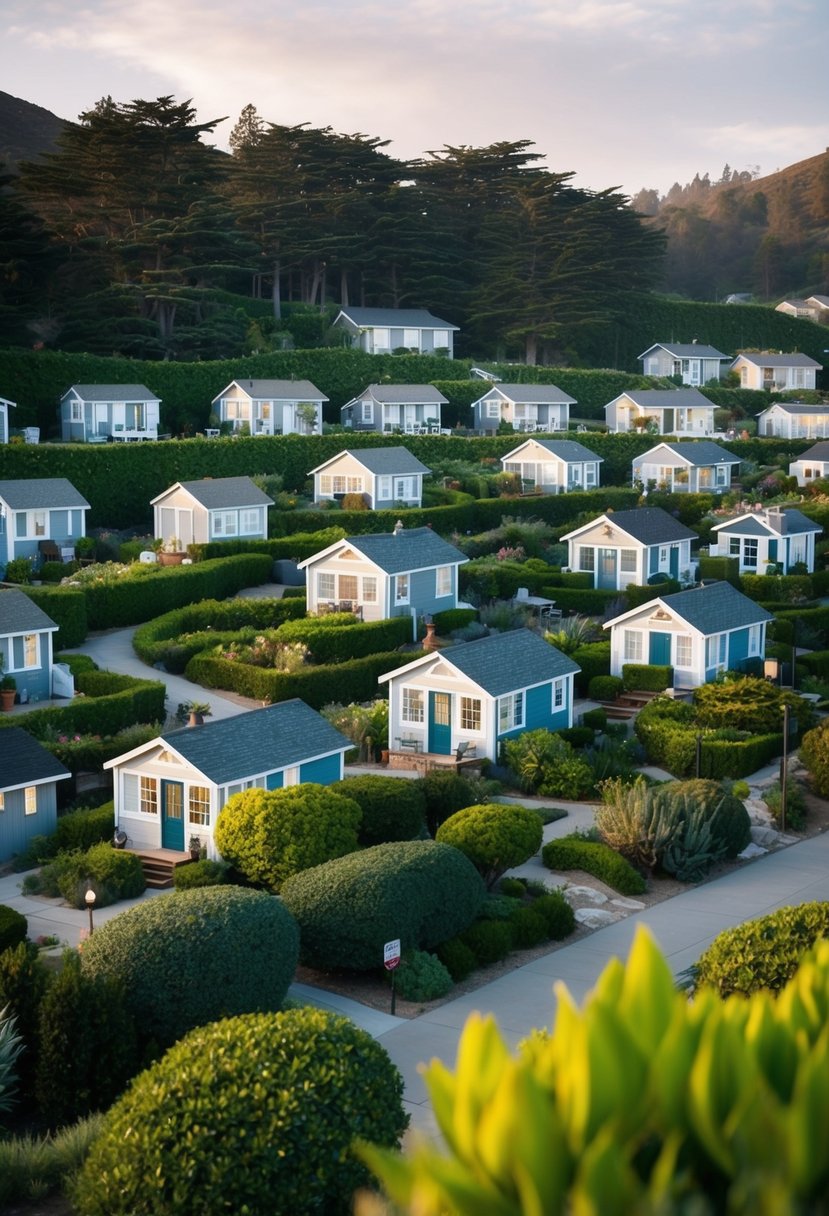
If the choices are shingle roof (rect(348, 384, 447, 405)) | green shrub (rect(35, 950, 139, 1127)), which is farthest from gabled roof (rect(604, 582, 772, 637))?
shingle roof (rect(348, 384, 447, 405))

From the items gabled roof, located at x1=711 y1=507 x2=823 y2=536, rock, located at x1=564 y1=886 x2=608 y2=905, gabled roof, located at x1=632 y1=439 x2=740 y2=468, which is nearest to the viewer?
A: rock, located at x1=564 y1=886 x2=608 y2=905

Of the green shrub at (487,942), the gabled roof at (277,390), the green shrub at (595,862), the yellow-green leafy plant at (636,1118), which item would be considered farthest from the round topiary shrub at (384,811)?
the gabled roof at (277,390)

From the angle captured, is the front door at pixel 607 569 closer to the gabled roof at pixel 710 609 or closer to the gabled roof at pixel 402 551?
the gabled roof at pixel 402 551

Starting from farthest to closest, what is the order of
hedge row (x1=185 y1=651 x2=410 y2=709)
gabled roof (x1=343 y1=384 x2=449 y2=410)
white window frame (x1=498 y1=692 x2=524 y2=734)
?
gabled roof (x1=343 y1=384 x2=449 y2=410) < hedge row (x1=185 y1=651 x2=410 y2=709) < white window frame (x1=498 y1=692 x2=524 y2=734)

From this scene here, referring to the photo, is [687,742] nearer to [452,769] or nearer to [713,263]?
[452,769]

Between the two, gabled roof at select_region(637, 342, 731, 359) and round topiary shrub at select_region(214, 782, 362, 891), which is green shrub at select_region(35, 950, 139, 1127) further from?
gabled roof at select_region(637, 342, 731, 359)

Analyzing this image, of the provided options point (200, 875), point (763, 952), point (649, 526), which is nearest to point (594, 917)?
point (200, 875)

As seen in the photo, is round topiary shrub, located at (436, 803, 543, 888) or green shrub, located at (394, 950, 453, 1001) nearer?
green shrub, located at (394, 950, 453, 1001)
